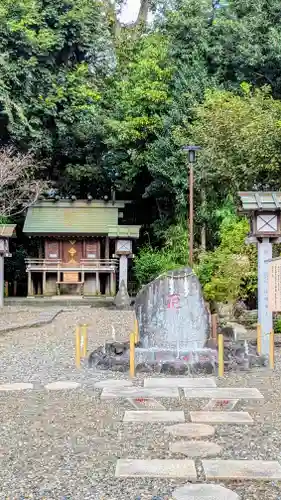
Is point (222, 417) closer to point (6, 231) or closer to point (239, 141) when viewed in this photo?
point (239, 141)

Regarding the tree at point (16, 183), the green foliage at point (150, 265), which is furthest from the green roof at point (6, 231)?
the green foliage at point (150, 265)

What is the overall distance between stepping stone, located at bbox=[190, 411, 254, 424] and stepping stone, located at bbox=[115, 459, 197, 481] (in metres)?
1.46

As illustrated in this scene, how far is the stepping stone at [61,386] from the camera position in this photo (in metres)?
8.00

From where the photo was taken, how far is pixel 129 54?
90.1ft

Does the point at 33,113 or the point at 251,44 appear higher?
the point at 251,44

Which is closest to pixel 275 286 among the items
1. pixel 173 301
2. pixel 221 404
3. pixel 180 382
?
pixel 173 301

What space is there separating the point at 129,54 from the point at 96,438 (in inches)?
977

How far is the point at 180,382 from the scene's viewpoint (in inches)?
330

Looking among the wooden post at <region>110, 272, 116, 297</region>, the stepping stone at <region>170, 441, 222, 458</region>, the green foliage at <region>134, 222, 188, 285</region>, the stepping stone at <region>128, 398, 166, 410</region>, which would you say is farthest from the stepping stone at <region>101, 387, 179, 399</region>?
the wooden post at <region>110, 272, 116, 297</region>

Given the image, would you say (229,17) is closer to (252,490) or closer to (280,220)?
(280,220)

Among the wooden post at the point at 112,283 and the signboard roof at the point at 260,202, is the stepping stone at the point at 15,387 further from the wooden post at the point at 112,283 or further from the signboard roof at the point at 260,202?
the wooden post at the point at 112,283

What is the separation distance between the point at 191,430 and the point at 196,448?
0.65 metres

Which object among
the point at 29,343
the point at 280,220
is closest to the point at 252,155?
the point at 280,220

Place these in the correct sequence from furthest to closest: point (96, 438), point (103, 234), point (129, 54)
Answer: point (129, 54)
point (103, 234)
point (96, 438)
